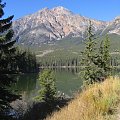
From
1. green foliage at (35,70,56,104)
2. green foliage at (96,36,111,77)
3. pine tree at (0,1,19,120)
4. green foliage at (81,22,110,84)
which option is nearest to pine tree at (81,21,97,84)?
green foliage at (81,22,110,84)

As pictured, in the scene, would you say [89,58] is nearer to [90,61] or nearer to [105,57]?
[90,61]

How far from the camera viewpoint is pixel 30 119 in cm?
2748

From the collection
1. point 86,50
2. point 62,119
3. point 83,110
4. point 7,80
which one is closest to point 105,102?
point 83,110

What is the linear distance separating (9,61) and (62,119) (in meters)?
18.9

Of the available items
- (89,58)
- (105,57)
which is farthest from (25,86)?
(89,58)

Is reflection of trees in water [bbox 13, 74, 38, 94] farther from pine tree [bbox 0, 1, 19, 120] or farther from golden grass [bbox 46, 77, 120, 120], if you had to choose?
golden grass [bbox 46, 77, 120, 120]

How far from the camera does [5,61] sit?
24922 millimetres

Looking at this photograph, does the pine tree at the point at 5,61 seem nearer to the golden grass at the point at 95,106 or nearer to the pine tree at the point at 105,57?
the golden grass at the point at 95,106

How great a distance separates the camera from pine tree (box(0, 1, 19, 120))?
80.1ft

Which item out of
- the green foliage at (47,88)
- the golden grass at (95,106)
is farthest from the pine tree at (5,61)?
the green foliage at (47,88)

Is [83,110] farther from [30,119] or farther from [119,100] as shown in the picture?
[30,119]

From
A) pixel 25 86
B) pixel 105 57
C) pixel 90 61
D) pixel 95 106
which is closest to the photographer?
pixel 95 106

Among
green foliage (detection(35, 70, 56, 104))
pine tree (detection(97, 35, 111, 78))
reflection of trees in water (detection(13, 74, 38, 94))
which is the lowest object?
reflection of trees in water (detection(13, 74, 38, 94))

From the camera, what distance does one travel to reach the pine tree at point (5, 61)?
24.4m
